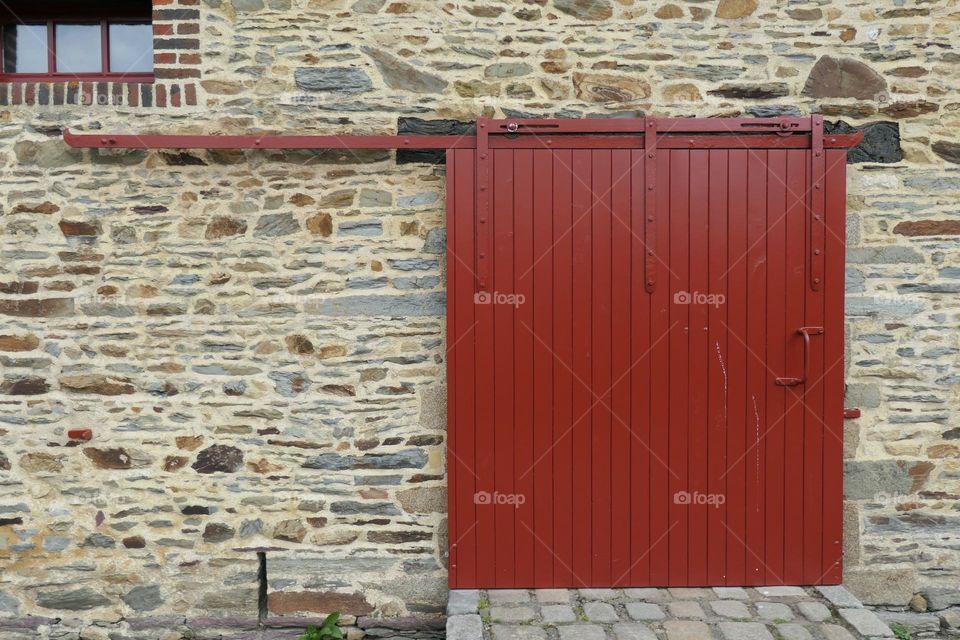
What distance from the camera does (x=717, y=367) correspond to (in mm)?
3709

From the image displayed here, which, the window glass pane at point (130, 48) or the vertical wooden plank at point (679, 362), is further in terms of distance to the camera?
the window glass pane at point (130, 48)

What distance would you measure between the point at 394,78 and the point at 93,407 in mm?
2675

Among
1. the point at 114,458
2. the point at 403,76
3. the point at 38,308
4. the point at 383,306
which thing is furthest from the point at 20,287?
the point at 403,76

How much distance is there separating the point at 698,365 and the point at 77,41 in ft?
14.3

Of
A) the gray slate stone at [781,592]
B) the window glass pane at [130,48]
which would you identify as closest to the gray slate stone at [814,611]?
the gray slate stone at [781,592]

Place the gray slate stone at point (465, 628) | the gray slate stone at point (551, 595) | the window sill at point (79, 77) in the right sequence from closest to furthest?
1. the gray slate stone at point (465, 628)
2. the gray slate stone at point (551, 595)
3. the window sill at point (79, 77)

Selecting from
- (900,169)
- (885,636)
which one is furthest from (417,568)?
(900,169)

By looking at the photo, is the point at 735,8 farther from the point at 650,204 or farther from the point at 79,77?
the point at 79,77

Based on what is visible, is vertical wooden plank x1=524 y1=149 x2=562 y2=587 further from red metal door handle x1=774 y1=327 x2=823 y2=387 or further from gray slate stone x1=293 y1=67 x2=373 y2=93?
red metal door handle x1=774 y1=327 x2=823 y2=387

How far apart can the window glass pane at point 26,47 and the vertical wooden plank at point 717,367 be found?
4193 millimetres

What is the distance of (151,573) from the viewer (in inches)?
147

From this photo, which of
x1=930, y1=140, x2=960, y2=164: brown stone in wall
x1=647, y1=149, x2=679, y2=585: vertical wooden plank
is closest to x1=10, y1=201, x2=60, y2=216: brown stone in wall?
x1=647, y1=149, x2=679, y2=585: vertical wooden plank

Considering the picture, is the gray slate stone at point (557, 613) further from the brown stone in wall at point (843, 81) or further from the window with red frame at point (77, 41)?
the window with red frame at point (77, 41)

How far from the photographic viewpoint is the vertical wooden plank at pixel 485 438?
12.1 ft
